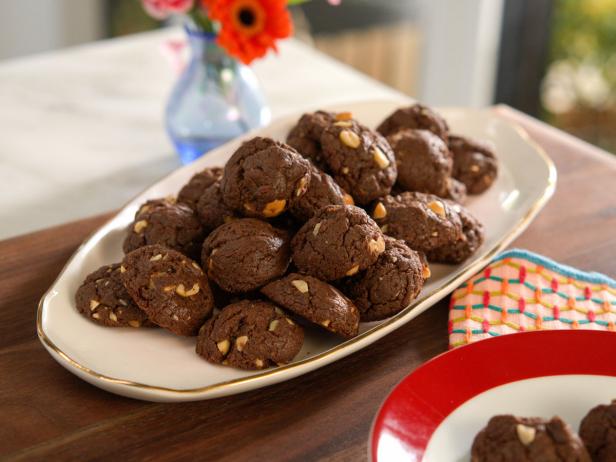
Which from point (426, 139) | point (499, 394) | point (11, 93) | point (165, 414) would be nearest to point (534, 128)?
point (426, 139)

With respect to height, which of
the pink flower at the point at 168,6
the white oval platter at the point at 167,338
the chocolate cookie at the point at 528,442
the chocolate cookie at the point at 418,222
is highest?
the pink flower at the point at 168,6

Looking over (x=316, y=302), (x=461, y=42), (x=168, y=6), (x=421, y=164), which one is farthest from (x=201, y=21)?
(x=461, y=42)

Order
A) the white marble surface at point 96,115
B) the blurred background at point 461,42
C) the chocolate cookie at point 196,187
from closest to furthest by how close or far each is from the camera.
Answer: the chocolate cookie at point 196,187, the white marble surface at point 96,115, the blurred background at point 461,42

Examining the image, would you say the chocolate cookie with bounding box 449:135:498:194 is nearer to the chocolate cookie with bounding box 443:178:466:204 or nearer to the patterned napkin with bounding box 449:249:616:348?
the chocolate cookie with bounding box 443:178:466:204

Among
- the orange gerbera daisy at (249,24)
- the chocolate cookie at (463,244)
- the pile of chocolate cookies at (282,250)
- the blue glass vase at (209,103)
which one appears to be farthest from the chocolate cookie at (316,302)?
the blue glass vase at (209,103)

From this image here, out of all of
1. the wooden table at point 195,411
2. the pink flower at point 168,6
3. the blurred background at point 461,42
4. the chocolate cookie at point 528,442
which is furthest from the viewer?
the blurred background at point 461,42

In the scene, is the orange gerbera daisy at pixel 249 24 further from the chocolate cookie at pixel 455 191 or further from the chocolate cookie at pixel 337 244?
the chocolate cookie at pixel 337 244
